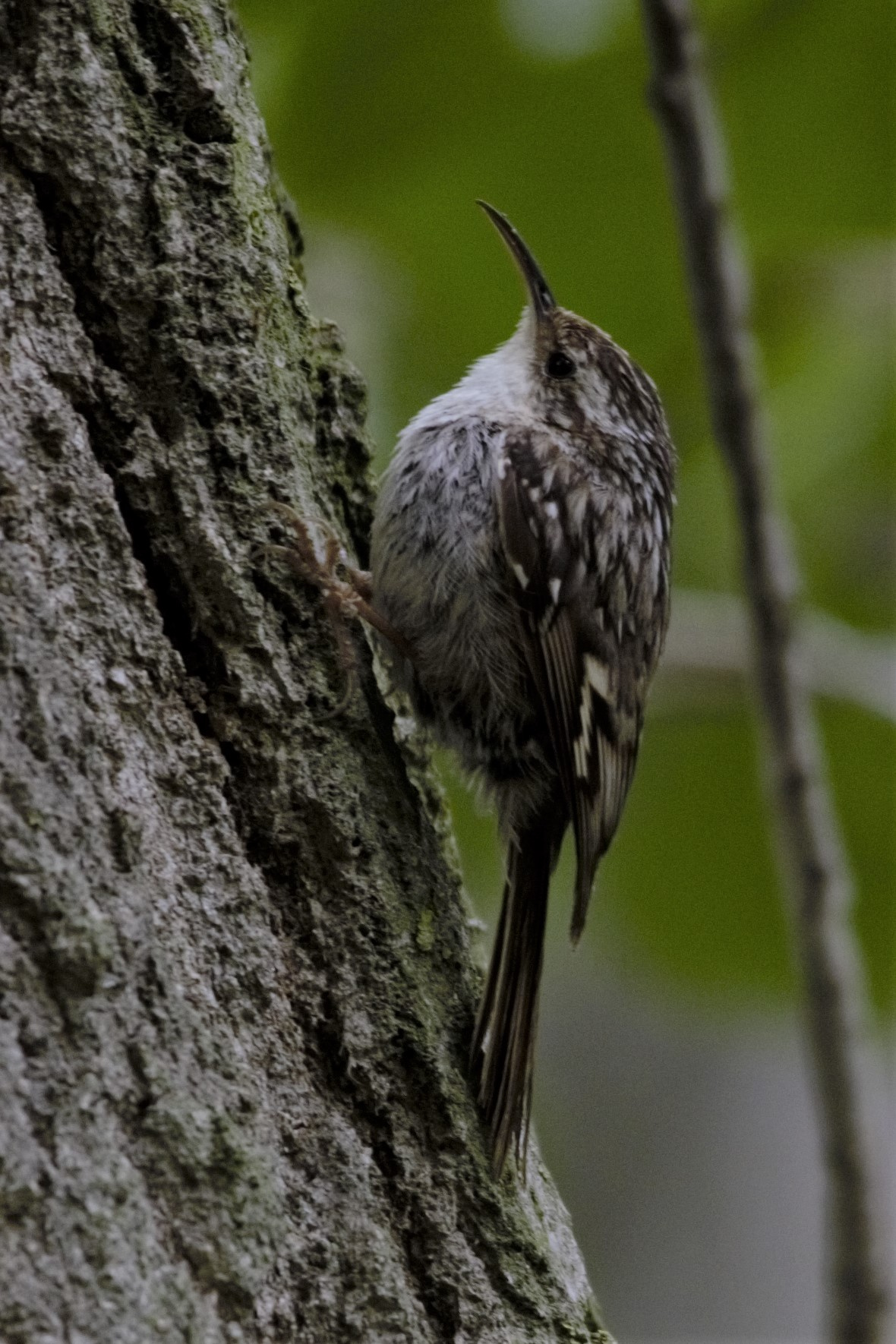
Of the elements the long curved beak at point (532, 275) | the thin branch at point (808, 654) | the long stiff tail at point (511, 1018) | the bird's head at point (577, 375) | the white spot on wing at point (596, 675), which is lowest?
the long stiff tail at point (511, 1018)

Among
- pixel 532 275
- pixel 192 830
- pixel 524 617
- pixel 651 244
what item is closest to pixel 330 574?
pixel 192 830

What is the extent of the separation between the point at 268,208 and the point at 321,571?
0.48 metres

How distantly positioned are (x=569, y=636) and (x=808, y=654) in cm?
99

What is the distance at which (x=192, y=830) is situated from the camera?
5.39 feet

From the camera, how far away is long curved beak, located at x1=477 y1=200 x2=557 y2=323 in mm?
2838

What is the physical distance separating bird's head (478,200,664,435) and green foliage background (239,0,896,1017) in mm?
200

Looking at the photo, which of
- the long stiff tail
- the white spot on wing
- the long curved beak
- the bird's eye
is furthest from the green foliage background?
the long stiff tail

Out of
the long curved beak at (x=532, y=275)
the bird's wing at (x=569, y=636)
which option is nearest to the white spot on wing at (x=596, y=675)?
the bird's wing at (x=569, y=636)

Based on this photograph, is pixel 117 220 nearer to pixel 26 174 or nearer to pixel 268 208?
pixel 26 174

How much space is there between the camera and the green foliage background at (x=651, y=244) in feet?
9.17

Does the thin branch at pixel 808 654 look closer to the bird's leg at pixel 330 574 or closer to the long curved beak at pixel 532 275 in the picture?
the long curved beak at pixel 532 275

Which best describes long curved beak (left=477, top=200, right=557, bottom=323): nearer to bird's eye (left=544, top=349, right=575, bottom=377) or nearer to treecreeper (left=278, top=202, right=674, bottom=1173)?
bird's eye (left=544, top=349, right=575, bottom=377)

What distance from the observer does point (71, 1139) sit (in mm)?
1404

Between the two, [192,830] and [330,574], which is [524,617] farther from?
[192,830]
